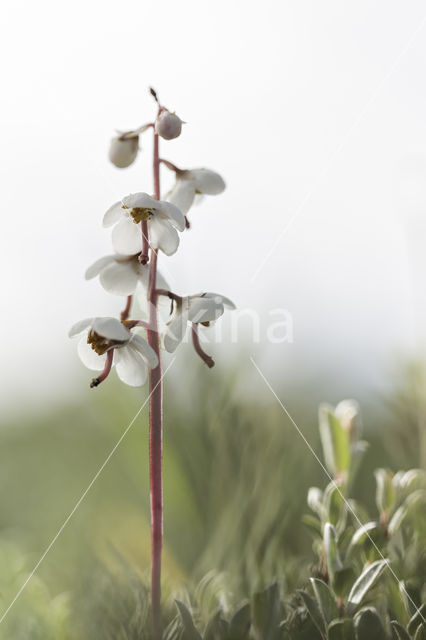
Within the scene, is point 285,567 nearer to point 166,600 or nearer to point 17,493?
point 166,600

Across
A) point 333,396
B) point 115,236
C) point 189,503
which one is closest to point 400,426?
point 333,396

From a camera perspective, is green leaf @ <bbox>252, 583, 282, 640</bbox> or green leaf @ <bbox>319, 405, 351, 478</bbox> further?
green leaf @ <bbox>319, 405, 351, 478</bbox>

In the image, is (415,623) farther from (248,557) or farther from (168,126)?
(168,126)

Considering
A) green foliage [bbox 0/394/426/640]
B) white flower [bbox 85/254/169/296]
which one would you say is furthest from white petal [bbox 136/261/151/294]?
green foliage [bbox 0/394/426/640]

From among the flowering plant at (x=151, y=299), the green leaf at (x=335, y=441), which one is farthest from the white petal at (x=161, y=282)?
the green leaf at (x=335, y=441)

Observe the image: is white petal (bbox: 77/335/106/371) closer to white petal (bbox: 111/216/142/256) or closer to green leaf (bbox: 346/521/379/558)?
white petal (bbox: 111/216/142/256)

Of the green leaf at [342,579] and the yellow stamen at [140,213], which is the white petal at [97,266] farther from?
the green leaf at [342,579]
